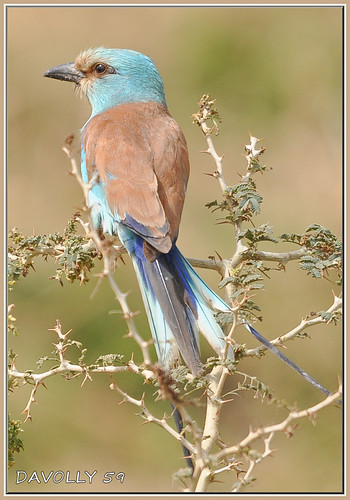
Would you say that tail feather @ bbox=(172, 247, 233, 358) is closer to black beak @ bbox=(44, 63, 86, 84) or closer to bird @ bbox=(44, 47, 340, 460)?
bird @ bbox=(44, 47, 340, 460)

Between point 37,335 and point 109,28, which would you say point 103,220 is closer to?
point 37,335

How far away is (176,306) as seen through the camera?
249 cm

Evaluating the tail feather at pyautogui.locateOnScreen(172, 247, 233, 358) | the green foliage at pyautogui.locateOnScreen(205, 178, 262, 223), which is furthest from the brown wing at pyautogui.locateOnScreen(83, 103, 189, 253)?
the green foliage at pyautogui.locateOnScreen(205, 178, 262, 223)

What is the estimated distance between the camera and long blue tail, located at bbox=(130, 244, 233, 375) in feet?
7.80

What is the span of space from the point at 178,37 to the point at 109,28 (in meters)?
0.48

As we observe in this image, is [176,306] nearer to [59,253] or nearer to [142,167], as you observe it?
[59,253]

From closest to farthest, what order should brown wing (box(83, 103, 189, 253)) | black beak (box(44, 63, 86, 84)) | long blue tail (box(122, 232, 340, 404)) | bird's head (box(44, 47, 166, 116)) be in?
1. long blue tail (box(122, 232, 340, 404))
2. brown wing (box(83, 103, 189, 253))
3. bird's head (box(44, 47, 166, 116))
4. black beak (box(44, 63, 86, 84))

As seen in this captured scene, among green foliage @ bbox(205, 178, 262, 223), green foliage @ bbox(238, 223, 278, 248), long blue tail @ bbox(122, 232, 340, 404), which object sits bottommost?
long blue tail @ bbox(122, 232, 340, 404)

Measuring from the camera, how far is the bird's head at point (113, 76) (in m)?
3.60

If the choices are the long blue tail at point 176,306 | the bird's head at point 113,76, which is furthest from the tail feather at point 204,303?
the bird's head at point 113,76

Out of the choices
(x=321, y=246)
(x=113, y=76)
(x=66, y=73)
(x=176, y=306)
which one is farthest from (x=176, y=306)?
(x=66, y=73)

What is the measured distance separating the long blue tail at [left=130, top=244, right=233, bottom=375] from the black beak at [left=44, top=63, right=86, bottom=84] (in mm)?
1332

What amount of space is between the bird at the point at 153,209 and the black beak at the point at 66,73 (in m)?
0.24

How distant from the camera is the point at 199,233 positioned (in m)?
4.49
